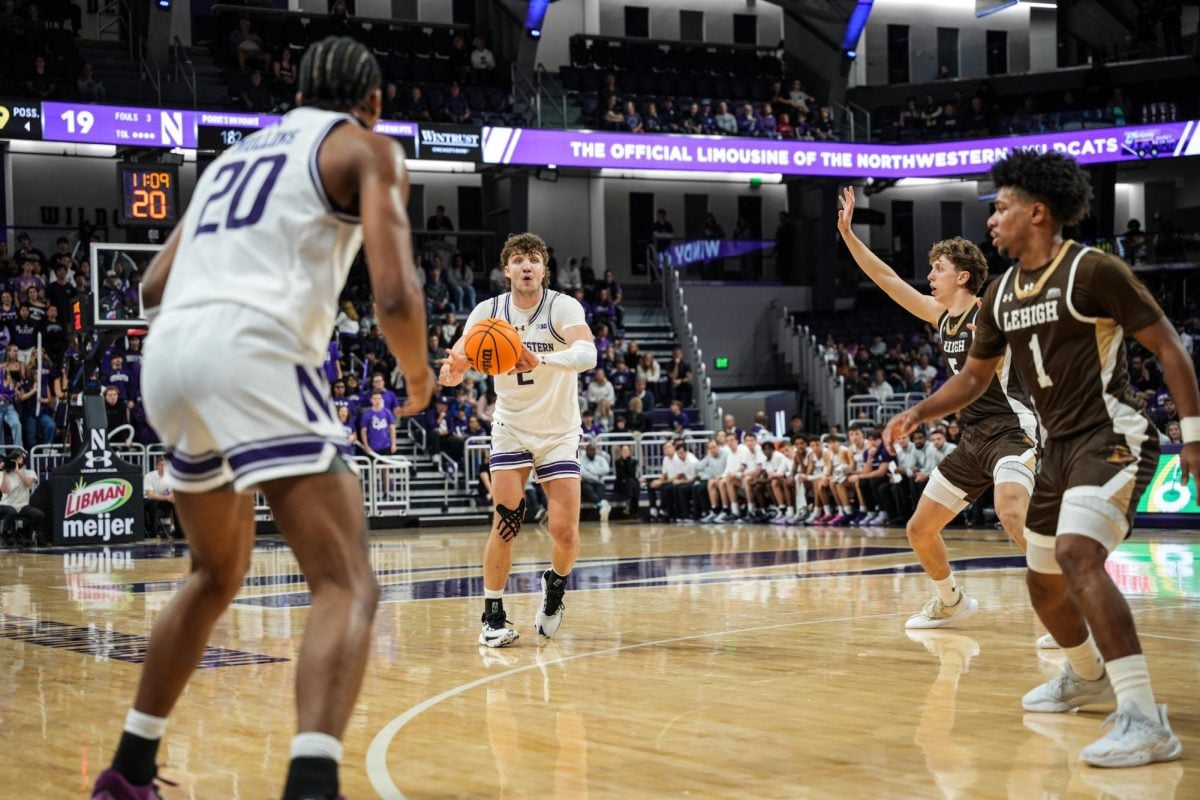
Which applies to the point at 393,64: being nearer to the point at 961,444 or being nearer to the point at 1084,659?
the point at 961,444

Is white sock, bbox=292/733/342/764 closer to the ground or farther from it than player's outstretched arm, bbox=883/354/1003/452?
closer to the ground

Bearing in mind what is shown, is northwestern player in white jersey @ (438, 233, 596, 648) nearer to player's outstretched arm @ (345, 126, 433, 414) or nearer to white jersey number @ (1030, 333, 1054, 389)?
white jersey number @ (1030, 333, 1054, 389)

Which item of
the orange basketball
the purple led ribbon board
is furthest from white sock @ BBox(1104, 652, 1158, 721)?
the purple led ribbon board

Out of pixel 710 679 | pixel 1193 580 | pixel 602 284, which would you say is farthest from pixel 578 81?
pixel 710 679

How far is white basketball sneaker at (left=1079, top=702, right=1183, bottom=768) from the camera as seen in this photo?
13.8ft

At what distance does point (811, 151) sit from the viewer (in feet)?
104

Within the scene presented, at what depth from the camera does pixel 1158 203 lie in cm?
3672

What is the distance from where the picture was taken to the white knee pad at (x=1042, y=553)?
494 centimetres

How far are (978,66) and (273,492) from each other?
35506 millimetres

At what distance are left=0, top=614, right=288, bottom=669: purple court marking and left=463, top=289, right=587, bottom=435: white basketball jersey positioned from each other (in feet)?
6.25

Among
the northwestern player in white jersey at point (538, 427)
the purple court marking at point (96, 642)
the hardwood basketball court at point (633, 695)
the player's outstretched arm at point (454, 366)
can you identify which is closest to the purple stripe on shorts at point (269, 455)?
the hardwood basketball court at point (633, 695)

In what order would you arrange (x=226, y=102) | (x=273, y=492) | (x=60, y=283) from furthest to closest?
(x=226, y=102), (x=60, y=283), (x=273, y=492)

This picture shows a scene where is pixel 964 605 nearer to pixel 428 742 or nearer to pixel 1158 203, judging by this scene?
pixel 428 742

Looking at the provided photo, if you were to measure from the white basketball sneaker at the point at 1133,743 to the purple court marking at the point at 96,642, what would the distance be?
3.98m
